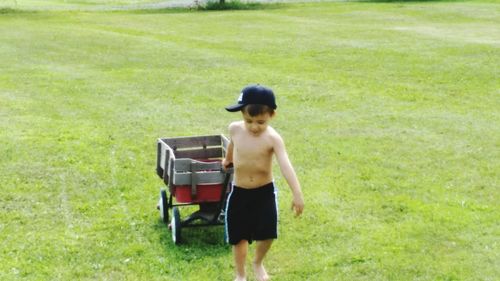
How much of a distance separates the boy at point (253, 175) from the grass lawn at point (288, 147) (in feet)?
2.02

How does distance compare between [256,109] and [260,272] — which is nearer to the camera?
[256,109]

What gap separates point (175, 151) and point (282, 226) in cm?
149

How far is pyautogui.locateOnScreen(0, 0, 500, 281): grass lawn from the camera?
8078 millimetres

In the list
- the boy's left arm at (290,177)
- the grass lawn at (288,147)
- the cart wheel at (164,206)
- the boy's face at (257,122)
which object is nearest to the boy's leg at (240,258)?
the grass lawn at (288,147)

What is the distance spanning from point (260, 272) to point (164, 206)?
1.83 meters

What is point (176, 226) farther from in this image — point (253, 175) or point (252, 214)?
point (253, 175)

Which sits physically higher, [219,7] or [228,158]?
[228,158]

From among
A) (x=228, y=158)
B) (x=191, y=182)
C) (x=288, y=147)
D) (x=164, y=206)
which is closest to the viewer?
(x=228, y=158)

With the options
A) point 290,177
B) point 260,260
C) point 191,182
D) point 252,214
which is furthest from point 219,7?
point 290,177

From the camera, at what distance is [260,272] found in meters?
7.41

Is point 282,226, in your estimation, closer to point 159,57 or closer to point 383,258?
point 383,258

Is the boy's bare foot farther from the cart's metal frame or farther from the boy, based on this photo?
the cart's metal frame

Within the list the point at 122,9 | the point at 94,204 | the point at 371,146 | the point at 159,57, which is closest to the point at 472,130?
the point at 371,146

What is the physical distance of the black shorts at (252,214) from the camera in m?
7.18
